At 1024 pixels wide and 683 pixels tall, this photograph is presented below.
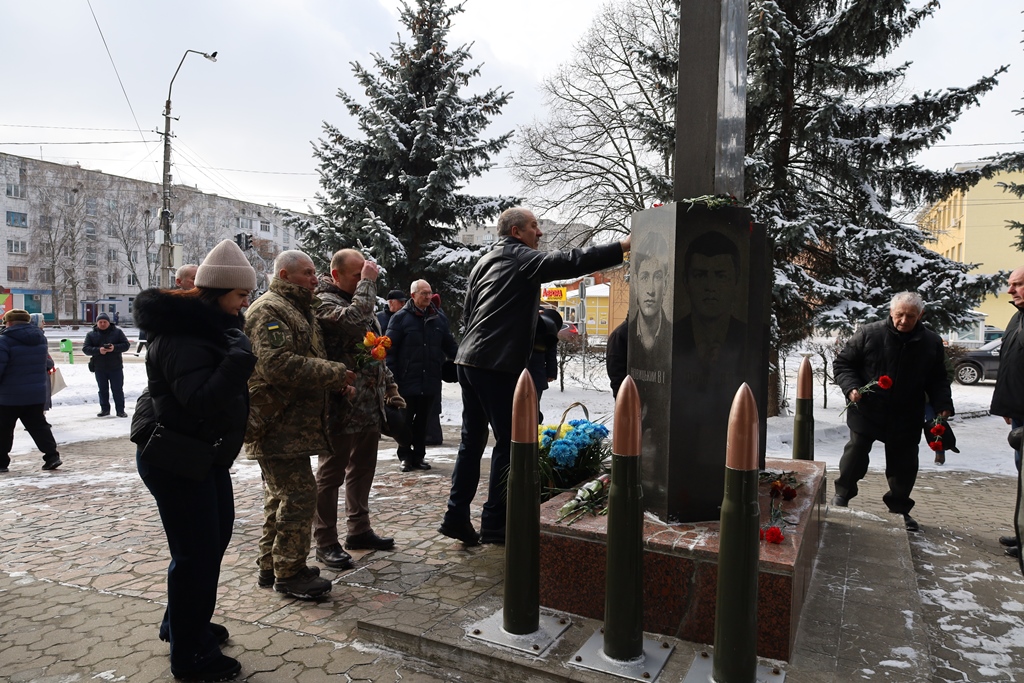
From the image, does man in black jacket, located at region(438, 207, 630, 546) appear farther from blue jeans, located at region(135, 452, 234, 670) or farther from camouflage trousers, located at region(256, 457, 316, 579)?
blue jeans, located at region(135, 452, 234, 670)

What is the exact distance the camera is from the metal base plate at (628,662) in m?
2.85

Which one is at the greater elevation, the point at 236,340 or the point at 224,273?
the point at 224,273

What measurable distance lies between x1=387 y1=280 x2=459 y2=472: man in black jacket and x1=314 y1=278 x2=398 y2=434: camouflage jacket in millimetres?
3439

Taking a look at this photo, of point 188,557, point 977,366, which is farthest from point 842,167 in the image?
point 977,366

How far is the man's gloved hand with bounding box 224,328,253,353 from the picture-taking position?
3.12 metres

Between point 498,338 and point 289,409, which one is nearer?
point 289,409

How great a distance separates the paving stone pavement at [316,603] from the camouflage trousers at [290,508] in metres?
0.26

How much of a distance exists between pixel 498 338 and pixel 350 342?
3.18ft

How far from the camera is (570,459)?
448cm

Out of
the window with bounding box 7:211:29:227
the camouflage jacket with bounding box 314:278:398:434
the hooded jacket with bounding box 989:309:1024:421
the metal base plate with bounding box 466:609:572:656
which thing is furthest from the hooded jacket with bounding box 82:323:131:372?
the window with bounding box 7:211:29:227

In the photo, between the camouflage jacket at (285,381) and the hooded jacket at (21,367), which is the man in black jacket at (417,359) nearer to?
the camouflage jacket at (285,381)

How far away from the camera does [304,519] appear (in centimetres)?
390

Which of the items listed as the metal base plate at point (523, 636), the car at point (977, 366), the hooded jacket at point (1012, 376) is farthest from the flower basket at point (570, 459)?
the car at point (977, 366)

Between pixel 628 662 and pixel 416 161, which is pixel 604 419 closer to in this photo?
pixel 628 662
